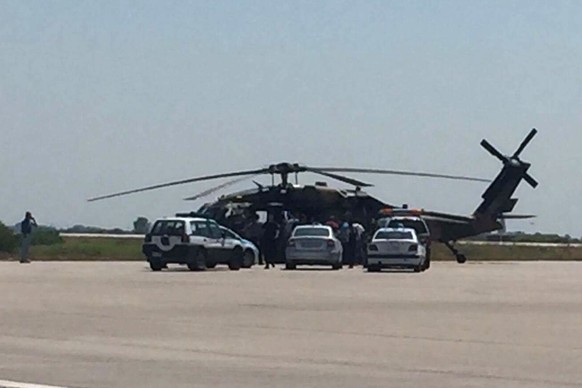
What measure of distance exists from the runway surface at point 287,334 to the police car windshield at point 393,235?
9.70 metres

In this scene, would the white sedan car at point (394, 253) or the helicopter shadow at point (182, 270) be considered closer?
the helicopter shadow at point (182, 270)

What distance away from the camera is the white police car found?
3828 centimetres

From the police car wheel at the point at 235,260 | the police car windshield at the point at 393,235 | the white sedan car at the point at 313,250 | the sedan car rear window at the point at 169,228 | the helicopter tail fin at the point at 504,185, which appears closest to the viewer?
the sedan car rear window at the point at 169,228

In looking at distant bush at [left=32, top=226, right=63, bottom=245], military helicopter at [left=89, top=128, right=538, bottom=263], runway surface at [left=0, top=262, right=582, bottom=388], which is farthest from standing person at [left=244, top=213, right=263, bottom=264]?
distant bush at [left=32, top=226, right=63, bottom=245]

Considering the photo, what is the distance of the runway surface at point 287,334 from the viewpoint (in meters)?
12.8

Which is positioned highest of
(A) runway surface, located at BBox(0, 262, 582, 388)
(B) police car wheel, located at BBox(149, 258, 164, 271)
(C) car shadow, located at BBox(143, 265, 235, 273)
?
(B) police car wheel, located at BBox(149, 258, 164, 271)

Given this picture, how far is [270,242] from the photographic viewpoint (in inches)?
1773

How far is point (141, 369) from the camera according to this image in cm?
1311

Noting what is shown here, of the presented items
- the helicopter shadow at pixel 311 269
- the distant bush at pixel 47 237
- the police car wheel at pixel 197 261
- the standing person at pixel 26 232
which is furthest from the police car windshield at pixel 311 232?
the distant bush at pixel 47 237

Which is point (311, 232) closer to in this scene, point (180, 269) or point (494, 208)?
point (180, 269)

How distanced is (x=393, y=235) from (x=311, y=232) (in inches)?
108

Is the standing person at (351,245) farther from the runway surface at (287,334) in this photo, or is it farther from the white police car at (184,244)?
the runway surface at (287,334)

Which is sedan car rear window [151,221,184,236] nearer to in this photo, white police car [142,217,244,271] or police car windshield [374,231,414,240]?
white police car [142,217,244,271]

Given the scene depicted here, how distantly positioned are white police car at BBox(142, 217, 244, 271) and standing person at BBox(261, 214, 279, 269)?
515 centimetres
